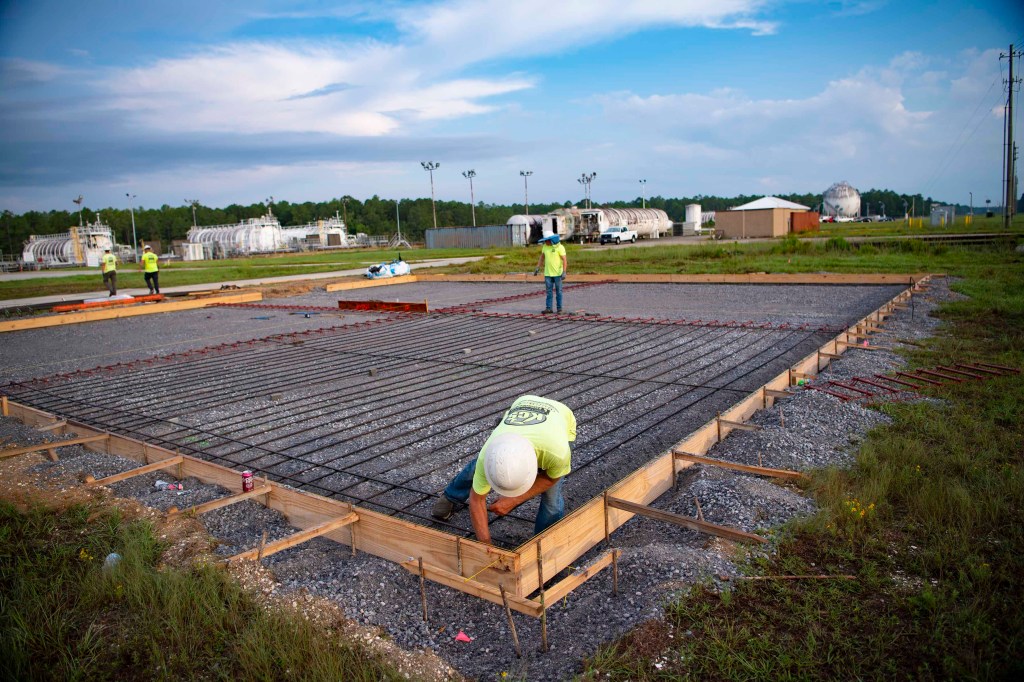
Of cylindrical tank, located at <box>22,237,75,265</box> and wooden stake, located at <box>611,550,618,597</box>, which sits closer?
wooden stake, located at <box>611,550,618,597</box>

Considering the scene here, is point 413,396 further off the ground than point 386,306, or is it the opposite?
point 386,306

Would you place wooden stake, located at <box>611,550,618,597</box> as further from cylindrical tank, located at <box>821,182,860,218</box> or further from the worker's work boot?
cylindrical tank, located at <box>821,182,860,218</box>

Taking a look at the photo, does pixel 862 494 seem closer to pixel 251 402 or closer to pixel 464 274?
pixel 251 402

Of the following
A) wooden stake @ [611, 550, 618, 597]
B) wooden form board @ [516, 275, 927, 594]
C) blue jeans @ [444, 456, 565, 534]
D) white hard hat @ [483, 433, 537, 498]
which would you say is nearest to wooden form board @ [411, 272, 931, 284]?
wooden form board @ [516, 275, 927, 594]

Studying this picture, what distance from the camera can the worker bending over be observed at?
284 cm

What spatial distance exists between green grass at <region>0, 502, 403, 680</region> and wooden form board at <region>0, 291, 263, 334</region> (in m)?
11.3

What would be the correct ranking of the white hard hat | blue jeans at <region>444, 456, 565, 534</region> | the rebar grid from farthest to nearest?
the rebar grid < blue jeans at <region>444, 456, 565, 534</region> < the white hard hat

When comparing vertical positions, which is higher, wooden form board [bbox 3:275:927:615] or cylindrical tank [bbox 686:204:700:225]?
cylindrical tank [bbox 686:204:700:225]

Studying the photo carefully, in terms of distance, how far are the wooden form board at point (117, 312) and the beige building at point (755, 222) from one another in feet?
95.6

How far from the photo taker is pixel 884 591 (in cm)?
278

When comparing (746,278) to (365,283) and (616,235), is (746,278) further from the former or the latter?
(616,235)

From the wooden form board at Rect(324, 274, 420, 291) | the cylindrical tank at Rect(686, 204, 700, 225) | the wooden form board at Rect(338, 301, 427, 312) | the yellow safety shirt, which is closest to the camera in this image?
the yellow safety shirt

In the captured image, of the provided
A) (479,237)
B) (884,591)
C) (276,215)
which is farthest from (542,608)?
(276,215)

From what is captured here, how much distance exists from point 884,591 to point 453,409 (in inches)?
155
